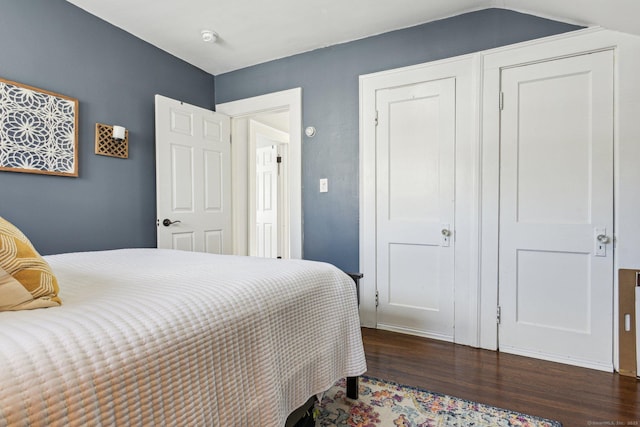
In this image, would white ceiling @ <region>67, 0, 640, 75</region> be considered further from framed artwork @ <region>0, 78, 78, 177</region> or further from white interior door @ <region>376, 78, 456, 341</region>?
framed artwork @ <region>0, 78, 78, 177</region>

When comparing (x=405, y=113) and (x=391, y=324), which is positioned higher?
(x=405, y=113)

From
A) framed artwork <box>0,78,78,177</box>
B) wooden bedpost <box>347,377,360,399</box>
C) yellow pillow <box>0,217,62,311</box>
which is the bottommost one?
wooden bedpost <box>347,377,360,399</box>

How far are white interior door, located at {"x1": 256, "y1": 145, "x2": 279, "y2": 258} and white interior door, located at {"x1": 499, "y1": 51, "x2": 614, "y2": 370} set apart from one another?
3.39 metres

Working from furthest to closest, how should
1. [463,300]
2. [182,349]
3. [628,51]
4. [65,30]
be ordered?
1. [463,300]
2. [65,30]
3. [628,51]
4. [182,349]

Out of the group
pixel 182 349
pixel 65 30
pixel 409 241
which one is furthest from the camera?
pixel 409 241

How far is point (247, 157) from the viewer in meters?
3.67

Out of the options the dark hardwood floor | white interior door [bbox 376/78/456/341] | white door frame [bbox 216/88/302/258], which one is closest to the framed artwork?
white door frame [bbox 216/88/302/258]

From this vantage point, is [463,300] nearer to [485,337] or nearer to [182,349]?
[485,337]

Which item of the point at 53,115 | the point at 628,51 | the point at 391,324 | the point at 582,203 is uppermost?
the point at 628,51

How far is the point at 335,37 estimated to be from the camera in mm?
2748

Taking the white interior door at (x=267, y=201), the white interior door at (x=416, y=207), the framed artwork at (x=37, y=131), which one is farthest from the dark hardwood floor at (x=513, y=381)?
the white interior door at (x=267, y=201)

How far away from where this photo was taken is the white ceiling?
6.85 feet

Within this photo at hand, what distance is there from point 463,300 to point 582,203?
1004mm

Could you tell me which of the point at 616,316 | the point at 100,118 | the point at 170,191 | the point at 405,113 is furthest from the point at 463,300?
the point at 100,118
